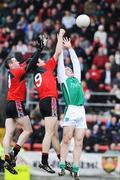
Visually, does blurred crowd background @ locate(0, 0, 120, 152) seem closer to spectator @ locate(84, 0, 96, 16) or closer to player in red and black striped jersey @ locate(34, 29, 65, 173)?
spectator @ locate(84, 0, 96, 16)

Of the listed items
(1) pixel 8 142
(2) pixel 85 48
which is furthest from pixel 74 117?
(2) pixel 85 48

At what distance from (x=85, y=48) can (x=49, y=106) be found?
9.98 m

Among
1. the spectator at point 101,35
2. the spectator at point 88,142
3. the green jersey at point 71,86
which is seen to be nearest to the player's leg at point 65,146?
the green jersey at point 71,86

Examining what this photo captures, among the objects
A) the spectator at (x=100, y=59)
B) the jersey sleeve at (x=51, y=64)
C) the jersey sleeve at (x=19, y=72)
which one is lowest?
the jersey sleeve at (x=19, y=72)

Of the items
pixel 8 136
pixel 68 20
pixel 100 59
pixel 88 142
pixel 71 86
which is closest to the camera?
pixel 71 86

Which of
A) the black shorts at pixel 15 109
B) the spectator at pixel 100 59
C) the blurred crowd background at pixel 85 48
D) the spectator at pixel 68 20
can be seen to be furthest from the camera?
the spectator at pixel 68 20

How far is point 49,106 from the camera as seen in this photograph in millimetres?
17750

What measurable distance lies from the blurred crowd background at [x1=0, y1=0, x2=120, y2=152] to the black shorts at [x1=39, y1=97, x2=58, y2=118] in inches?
191

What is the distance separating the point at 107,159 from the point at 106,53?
5296 mm

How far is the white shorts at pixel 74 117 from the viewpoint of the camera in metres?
17.7

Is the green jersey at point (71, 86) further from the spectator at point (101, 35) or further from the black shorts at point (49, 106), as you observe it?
the spectator at point (101, 35)

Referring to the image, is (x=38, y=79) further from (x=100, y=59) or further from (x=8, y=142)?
(x=100, y=59)

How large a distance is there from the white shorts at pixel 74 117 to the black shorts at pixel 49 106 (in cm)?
24

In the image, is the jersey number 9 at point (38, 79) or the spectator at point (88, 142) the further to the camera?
the spectator at point (88, 142)
